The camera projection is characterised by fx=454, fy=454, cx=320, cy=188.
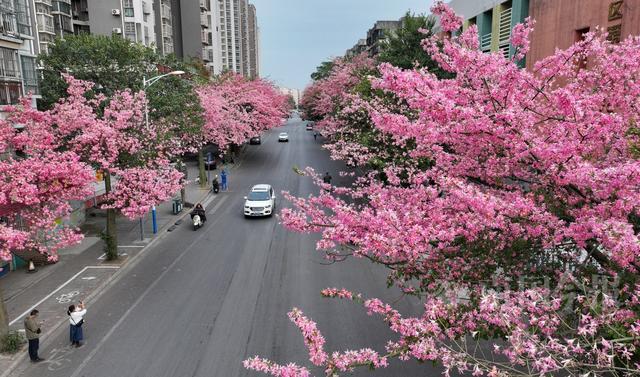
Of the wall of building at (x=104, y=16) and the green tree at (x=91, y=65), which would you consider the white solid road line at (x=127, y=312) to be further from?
the wall of building at (x=104, y=16)

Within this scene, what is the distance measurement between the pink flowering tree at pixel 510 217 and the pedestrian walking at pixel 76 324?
6.85 m

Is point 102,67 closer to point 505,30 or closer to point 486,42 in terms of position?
point 505,30

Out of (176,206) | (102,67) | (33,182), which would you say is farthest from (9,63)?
(176,206)

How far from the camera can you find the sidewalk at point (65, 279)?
13.9 meters

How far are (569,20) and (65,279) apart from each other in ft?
70.0

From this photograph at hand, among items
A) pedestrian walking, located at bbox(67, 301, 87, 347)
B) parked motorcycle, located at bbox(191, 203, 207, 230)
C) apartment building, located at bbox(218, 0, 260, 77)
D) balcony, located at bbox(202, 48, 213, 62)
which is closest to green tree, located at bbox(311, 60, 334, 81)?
balcony, located at bbox(202, 48, 213, 62)

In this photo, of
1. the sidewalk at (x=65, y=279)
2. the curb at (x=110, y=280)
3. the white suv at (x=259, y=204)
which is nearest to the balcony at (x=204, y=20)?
the curb at (x=110, y=280)

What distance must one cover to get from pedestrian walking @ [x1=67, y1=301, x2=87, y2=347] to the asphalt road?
0.23m

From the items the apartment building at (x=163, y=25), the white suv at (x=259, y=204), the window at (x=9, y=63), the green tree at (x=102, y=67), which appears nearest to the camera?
the window at (x=9, y=63)

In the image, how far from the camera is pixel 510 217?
697 cm

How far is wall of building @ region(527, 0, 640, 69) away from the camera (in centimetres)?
1436

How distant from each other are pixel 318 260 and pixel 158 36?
46367 mm

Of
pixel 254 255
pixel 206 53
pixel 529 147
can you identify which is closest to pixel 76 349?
pixel 254 255

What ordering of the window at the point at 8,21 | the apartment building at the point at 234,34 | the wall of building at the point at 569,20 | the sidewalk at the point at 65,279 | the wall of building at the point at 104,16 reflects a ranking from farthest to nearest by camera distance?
the apartment building at the point at 234,34 → the wall of building at the point at 104,16 → the window at the point at 8,21 → the wall of building at the point at 569,20 → the sidewalk at the point at 65,279
